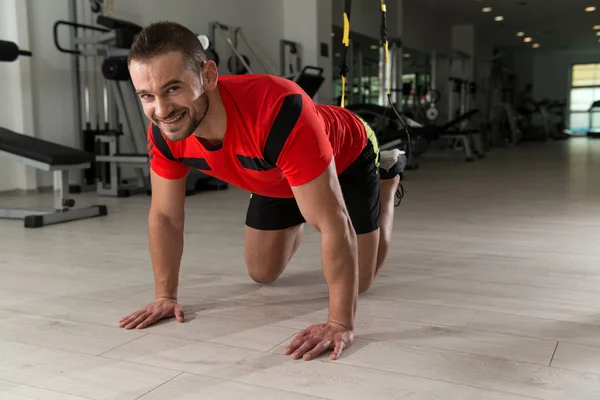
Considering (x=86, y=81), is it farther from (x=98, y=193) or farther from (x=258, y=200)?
(x=258, y=200)

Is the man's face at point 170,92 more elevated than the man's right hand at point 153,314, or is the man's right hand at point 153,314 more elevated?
the man's face at point 170,92

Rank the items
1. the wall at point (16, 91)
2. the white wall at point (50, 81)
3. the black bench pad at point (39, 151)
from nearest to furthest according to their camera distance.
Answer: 1. the black bench pad at point (39, 151)
2. the wall at point (16, 91)
3. the white wall at point (50, 81)

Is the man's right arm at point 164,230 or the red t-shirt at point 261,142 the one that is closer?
the red t-shirt at point 261,142

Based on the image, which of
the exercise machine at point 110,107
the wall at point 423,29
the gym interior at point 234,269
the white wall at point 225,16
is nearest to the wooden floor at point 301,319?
the gym interior at point 234,269

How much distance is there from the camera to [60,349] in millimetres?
1361

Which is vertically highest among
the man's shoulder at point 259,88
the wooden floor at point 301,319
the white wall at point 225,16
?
the white wall at point 225,16

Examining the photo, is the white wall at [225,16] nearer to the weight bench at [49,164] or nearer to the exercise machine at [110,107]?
the exercise machine at [110,107]

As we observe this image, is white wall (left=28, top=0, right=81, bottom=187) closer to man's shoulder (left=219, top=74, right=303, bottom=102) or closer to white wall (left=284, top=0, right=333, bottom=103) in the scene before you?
white wall (left=284, top=0, right=333, bottom=103)

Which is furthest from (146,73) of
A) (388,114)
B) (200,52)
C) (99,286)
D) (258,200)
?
(388,114)

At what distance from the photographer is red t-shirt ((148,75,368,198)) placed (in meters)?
1.21

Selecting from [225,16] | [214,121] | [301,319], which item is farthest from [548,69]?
[214,121]

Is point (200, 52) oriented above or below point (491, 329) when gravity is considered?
above

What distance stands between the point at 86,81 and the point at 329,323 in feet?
13.5

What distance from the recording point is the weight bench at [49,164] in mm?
2984
